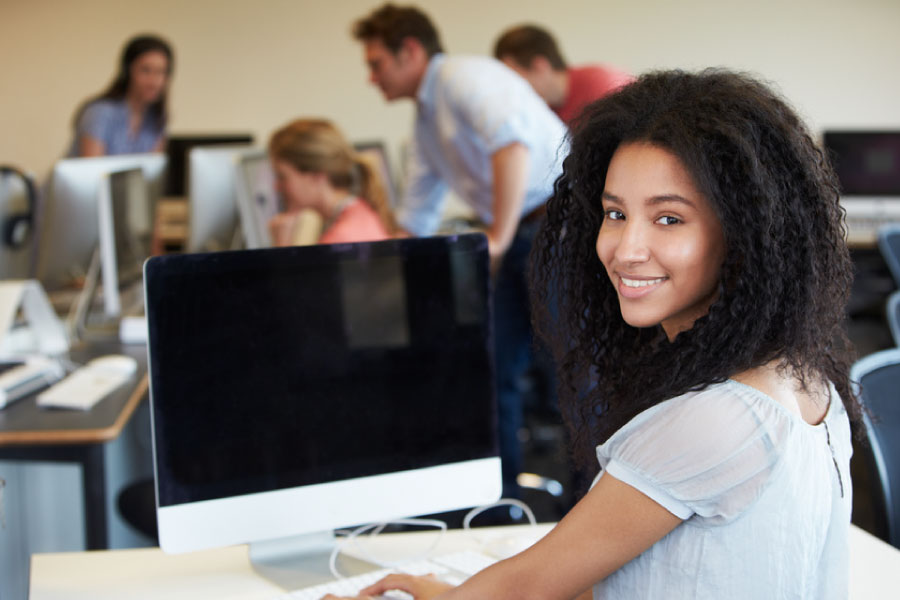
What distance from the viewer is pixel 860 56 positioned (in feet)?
16.8

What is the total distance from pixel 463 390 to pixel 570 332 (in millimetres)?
175

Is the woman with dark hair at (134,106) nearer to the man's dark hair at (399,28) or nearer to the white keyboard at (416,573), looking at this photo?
the man's dark hair at (399,28)

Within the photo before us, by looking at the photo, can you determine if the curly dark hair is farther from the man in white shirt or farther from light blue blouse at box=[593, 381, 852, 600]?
the man in white shirt

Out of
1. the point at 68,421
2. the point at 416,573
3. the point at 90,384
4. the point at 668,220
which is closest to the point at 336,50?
the point at 90,384

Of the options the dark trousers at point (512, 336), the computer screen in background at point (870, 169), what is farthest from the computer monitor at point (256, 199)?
the computer screen in background at point (870, 169)

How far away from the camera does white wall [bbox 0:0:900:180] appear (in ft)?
16.8

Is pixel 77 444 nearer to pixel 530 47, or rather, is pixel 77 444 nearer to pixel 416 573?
pixel 416 573

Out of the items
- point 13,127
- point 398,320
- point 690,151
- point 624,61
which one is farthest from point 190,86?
point 690,151

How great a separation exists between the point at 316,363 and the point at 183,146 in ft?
12.9

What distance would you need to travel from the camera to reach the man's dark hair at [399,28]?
2.60m

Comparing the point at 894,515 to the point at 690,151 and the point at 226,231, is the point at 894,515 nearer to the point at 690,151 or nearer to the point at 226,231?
the point at 690,151

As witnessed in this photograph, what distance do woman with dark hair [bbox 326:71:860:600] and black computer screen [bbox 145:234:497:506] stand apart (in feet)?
0.97

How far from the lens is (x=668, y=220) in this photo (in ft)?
3.06

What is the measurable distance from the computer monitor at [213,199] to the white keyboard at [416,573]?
1.75 m
